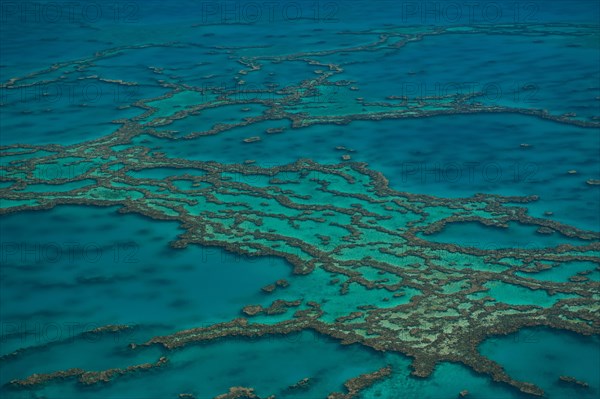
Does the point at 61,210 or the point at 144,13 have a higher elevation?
the point at 144,13

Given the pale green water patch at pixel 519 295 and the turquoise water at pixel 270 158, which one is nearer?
the turquoise water at pixel 270 158

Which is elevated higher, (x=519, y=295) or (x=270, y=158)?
(x=270, y=158)

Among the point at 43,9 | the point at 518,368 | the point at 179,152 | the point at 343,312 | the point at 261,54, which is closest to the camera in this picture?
the point at 518,368

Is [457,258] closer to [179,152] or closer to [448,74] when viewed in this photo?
[179,152]

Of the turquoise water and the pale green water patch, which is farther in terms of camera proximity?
the pale green water patch

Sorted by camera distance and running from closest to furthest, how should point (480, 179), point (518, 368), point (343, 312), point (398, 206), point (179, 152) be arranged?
point (518, 368), point (343, 312), point (398, 206), point (480, 179), point (179, 152)

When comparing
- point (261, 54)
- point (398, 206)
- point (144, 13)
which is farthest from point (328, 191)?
point (144, 13)

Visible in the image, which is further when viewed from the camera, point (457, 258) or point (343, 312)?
point (457, 258)

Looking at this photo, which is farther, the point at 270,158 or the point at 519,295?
the point at 270,158
